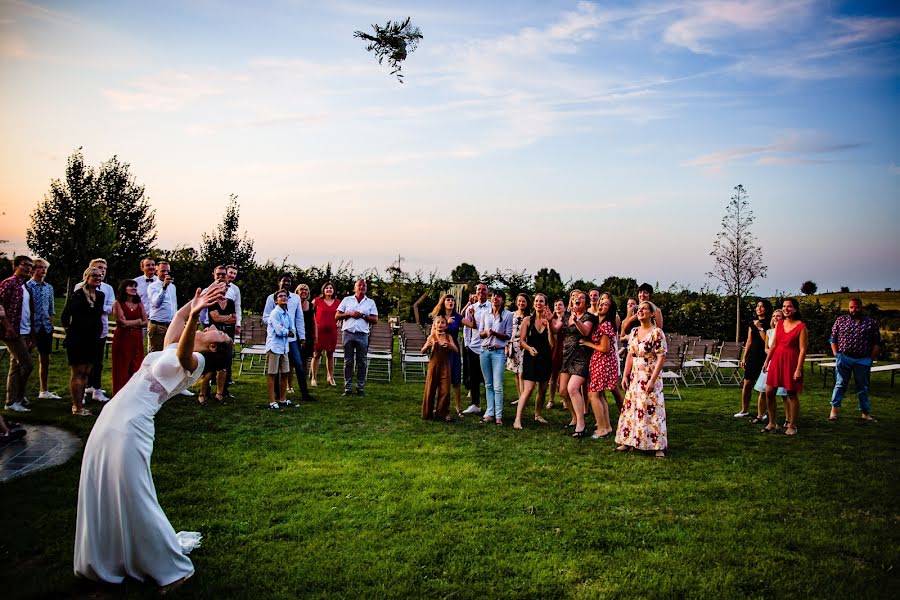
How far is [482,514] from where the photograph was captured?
17.0ft

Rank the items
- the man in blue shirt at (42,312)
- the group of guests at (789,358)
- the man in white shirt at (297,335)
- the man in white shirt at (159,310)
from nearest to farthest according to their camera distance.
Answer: the man in blue shirt at (42,312) → the group of guests at (789,358) → the man in white shirt at (159,310) → the man in white shirt at (297,335)

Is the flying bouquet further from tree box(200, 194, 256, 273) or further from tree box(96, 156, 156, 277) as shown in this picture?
tree box(96, 156, 156, 277)

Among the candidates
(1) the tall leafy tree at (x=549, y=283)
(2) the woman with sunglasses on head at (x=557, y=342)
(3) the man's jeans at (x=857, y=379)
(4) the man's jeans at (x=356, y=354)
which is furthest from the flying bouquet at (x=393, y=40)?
(1) the tall leafy tree at (x=549, y=283)

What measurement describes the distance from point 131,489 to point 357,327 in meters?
7.75

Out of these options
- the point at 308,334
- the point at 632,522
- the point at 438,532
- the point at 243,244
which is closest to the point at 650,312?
the point at 632,522

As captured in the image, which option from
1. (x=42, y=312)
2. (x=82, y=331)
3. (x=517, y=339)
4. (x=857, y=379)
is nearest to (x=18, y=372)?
(x=82, y=331)

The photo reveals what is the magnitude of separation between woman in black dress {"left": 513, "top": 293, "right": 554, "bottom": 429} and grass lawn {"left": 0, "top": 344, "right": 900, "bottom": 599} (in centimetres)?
100

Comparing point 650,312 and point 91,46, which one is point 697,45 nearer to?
point 650,312

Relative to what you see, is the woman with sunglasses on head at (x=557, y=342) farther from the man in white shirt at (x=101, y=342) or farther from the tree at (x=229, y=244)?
the tree at (x=229, y=244)

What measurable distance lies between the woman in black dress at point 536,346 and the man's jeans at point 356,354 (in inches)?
136

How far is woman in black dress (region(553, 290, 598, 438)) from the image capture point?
8.34m

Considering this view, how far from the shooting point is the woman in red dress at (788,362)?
8.98m

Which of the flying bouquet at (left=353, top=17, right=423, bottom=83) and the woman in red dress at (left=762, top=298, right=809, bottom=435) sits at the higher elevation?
the flying bouquet at (left=353, top=17, right=423, bottom=83)

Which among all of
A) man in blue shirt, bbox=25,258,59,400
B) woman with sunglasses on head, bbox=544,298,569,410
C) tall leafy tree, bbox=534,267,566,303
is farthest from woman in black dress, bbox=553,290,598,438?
tall leafy tree, bbox=534,267,566,303
